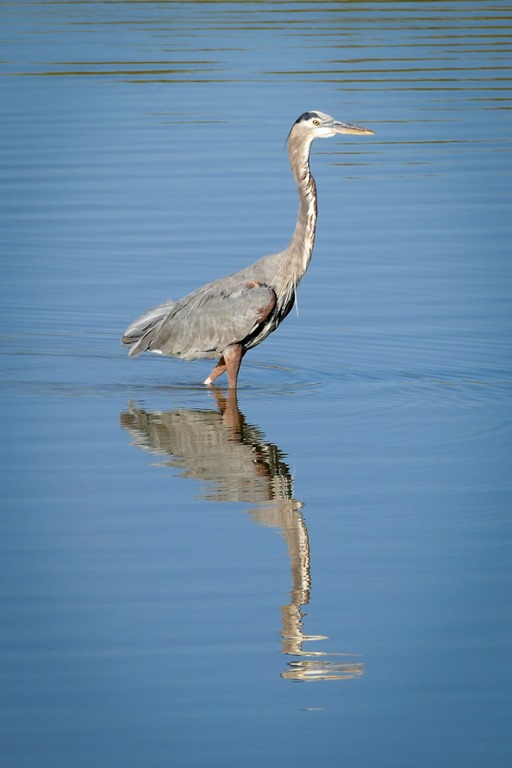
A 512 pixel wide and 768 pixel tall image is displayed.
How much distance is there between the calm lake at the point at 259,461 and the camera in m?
5.98

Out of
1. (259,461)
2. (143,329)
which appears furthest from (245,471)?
(143,329)

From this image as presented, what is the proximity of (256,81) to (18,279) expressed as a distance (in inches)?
564

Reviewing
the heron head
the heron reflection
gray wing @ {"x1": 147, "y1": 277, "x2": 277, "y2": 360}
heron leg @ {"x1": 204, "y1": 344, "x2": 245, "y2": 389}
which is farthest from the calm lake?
the heron head

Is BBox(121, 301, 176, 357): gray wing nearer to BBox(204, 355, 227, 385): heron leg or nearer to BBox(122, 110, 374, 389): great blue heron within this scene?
BBox(122, 110, 374, 389): great blue heron

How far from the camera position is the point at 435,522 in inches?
317

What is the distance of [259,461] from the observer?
9.38 m

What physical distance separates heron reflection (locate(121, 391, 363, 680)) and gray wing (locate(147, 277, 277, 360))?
1.39 feet

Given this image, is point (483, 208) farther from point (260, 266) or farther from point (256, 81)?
point (256, 81)

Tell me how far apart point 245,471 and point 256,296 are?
7.42ft

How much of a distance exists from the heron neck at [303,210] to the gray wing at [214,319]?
13.1 inches

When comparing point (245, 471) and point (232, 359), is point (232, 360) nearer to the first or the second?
point (232, 359)

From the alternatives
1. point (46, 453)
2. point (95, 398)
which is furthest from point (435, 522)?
point (95, 398)

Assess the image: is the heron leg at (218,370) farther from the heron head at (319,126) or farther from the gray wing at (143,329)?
the heron head at (319,126)

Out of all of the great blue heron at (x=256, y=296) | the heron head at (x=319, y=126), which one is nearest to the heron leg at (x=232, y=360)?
the great blue heron at (x=256, y=296)
